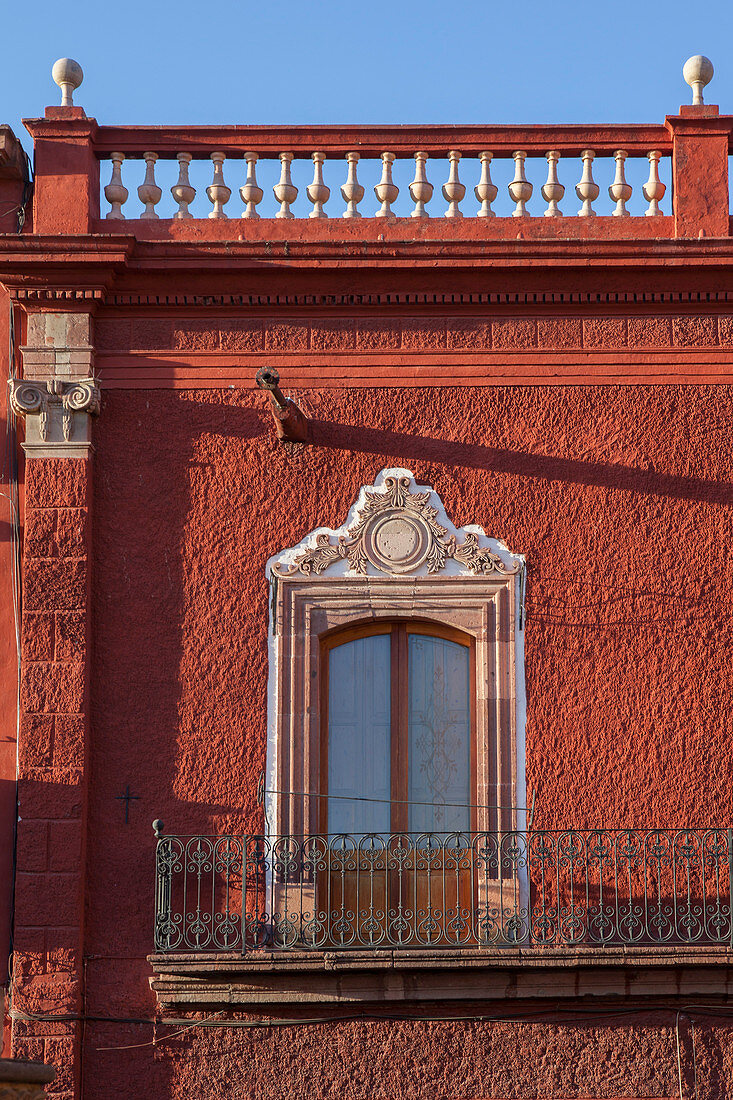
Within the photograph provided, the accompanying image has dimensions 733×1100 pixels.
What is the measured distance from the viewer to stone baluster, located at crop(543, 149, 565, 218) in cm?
1151

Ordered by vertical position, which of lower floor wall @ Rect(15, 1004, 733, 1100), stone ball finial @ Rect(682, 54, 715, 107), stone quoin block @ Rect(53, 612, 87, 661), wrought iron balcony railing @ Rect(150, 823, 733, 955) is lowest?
lower floor wall @ Rect(15, 1004, 733, 1100)

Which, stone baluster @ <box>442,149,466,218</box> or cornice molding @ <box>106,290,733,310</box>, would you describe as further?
stone baluster @ <box>442,149,466,218</box>

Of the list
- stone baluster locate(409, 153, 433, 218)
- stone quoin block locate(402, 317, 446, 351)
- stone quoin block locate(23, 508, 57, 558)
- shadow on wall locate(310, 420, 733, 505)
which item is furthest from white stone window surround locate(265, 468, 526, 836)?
stone baluster locate(409, 153, 433, 218)

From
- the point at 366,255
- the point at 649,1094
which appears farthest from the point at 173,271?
the point at 649,1094

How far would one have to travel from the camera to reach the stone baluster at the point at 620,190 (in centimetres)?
1154

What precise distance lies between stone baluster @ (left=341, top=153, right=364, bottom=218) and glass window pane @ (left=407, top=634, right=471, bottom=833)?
9.77 ft

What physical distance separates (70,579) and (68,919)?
7.08 feet

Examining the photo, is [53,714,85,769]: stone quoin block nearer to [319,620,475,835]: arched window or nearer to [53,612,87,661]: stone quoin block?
A: [53,612,87,661]: stone quoin block

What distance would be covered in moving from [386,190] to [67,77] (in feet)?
7.70

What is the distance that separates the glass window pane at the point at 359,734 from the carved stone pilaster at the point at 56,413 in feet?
7.29

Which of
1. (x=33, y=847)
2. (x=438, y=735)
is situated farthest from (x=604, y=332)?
(x=33, y=847)

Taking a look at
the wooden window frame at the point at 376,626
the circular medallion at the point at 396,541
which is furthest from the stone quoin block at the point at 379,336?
the wooden window frame at the point at 376,626

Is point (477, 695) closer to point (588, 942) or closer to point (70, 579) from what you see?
point (588, 942)

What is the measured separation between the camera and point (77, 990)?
33.7 ft
